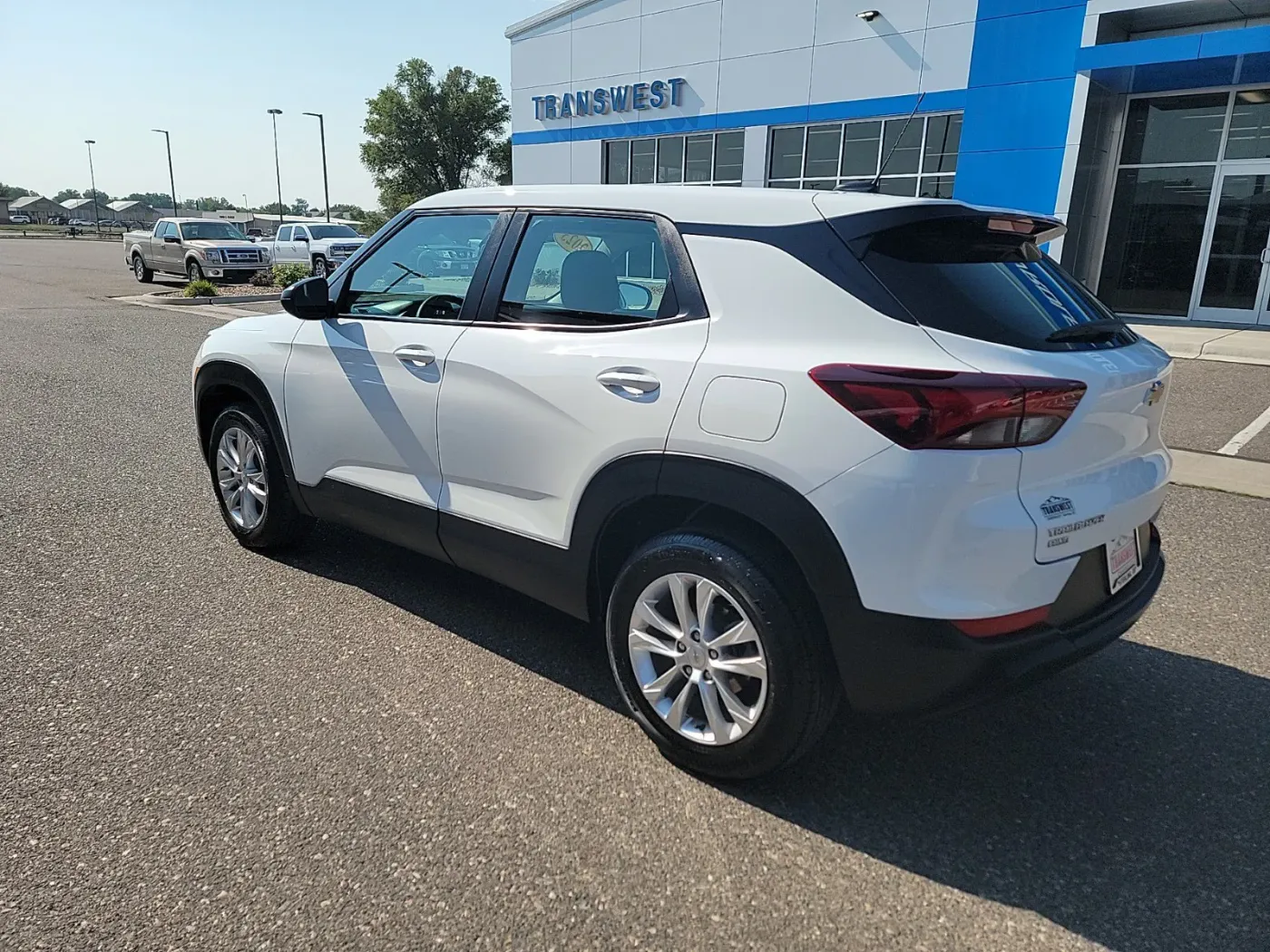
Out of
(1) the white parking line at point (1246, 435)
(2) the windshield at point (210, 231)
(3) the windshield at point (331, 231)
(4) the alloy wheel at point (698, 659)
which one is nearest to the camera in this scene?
(4) the alloy wheel at point (698, 659)

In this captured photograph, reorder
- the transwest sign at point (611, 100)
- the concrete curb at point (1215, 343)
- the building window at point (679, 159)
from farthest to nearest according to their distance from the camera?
the transwest sign at point (611, 100) → the building window at point (679, 159) → the concrete curb at point (1215, 343)

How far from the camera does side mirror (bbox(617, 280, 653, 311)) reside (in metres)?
2.87

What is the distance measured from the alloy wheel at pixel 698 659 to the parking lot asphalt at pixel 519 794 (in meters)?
0.22

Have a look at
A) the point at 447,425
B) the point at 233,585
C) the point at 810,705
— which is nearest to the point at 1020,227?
the point at 810,705

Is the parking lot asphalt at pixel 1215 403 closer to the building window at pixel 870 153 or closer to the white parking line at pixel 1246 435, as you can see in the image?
the white parking line at pixel 1246 435

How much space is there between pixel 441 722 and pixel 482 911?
905 millimetres

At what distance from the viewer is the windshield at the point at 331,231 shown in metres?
27.7

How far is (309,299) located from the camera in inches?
152

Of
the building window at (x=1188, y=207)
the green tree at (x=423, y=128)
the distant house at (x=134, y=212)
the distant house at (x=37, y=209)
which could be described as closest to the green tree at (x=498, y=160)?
the green tree at (x=423, y=128)

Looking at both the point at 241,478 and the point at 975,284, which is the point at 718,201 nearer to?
the point at 975,284

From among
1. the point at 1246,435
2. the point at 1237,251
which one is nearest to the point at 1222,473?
the point at 1246,435

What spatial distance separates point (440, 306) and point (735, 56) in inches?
769

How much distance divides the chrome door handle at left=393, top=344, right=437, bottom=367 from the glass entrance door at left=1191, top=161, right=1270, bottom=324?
16.4 m

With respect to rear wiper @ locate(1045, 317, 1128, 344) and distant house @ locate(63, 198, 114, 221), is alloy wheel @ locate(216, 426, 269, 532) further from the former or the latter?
distant house @ locate(63, 198, 114, 221)
